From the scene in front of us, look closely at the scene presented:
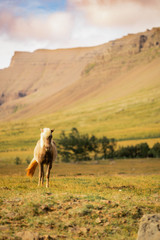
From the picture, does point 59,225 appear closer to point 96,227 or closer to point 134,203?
point 96,227

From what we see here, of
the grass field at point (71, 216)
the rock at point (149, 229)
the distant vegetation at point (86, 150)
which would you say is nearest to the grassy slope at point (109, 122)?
the distant vegetation at point (86, 150)

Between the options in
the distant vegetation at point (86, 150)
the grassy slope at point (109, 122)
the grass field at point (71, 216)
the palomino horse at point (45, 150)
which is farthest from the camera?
the grassy slope at point (109, 122)

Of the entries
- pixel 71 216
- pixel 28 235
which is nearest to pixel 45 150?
pixel 71 216

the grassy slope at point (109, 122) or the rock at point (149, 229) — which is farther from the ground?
the grassy slope at point (109, 122)

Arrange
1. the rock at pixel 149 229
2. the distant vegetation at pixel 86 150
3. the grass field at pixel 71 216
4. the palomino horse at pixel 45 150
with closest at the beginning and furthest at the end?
the rock at pixel 149 229, the grass field at pixel 71 216, the palomino horse at pixel 45 150, the distant vegetation at pixel 86 150

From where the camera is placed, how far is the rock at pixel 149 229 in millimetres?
8725

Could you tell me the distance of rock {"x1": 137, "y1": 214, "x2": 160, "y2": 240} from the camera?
8725 mm

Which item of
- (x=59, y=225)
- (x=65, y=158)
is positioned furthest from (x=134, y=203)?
(x=65, y=158)

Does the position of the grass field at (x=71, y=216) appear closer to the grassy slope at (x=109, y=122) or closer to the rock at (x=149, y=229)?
the rock at (x=149, y=229)

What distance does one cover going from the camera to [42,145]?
52.8 ft

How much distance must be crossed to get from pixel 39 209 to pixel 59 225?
4.06 ft

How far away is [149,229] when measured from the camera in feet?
29.2

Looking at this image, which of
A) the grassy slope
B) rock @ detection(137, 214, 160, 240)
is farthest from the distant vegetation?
the grassy slope

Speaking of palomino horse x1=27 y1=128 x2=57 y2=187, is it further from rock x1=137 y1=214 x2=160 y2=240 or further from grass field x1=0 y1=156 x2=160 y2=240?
rock x1=137 y1=214 x2=160 y2=240
